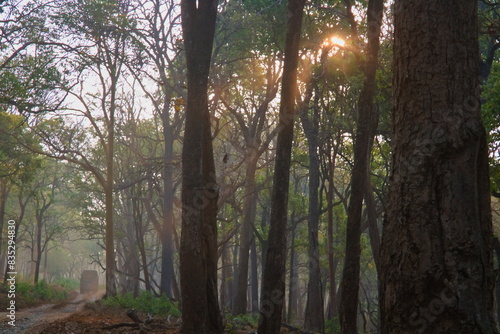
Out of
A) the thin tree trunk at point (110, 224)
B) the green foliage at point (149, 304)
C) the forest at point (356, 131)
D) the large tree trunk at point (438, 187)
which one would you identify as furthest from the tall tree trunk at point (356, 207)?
the thin tree trunk at point (110, 224)

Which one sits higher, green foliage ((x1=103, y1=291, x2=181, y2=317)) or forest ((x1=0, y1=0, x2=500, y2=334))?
forest ((x1=0, y1=0, x2=500, y2=334))

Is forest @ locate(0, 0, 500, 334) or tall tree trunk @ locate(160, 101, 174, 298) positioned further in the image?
tall tree trunk @ locate(160, 101, 174, 298)

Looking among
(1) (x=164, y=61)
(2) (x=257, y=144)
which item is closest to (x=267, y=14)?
(2) (x=257, y=144)

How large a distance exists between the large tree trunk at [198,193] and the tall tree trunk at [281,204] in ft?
2.81

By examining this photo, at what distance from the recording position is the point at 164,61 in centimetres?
2209

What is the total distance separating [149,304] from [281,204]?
1035cm

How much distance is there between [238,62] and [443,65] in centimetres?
1774

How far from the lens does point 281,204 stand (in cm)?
810

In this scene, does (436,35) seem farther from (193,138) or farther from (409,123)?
(193,138)

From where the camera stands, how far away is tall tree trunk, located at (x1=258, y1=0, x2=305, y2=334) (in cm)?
775

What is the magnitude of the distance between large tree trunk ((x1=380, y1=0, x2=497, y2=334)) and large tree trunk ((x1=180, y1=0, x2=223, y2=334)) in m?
4.32

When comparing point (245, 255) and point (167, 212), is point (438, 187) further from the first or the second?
point (167, 212)

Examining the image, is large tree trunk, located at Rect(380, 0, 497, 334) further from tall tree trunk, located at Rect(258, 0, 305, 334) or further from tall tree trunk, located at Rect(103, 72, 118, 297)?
tall tree trunk, located at Rect(103, 72, 118, 297)

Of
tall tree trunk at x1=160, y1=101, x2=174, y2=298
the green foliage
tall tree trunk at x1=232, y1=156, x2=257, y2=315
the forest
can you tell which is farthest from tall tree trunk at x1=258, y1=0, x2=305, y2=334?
tall tree trunk at x1=160, y1=101, x2=174, y2=298
